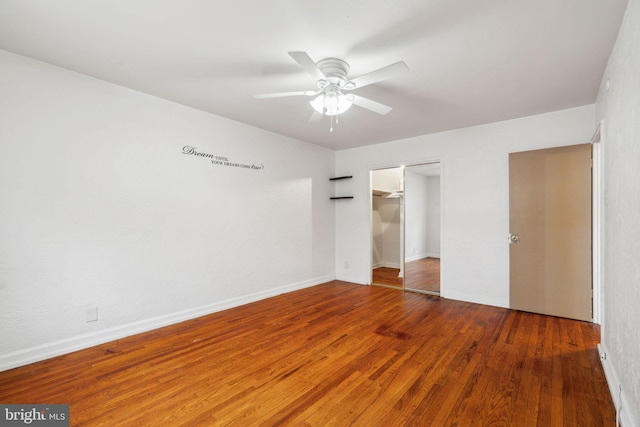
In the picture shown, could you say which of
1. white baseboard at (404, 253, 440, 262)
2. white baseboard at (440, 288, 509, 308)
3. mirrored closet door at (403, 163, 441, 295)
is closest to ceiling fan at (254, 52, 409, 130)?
white baseboard at (440, 288, 509, 308)

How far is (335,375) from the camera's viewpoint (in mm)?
2293

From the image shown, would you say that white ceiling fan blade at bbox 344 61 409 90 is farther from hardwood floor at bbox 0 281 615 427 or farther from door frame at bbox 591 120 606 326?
door frame at bbox 591 120 606 326

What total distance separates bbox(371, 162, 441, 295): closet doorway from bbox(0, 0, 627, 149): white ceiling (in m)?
2.61

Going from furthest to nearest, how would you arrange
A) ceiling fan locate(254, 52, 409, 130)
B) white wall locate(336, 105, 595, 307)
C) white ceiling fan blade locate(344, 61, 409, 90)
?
white wall locate(336, 105, 595, 307), ceiling fan locate(254, 52, 409, 130), white ceiling fan blade locate(344, 61, 409, 90)

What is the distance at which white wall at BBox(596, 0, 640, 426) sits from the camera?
158 centimetres

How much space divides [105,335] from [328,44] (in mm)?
3389

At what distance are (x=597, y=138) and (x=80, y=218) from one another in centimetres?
545

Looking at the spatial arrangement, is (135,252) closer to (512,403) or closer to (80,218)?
(80,218)

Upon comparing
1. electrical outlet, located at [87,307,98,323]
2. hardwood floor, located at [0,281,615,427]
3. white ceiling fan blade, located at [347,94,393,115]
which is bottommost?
hardwood floor, located at [0,281,615,427]

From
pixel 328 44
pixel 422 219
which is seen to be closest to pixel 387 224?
pixel 422 219

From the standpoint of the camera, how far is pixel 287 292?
4734 millimetres

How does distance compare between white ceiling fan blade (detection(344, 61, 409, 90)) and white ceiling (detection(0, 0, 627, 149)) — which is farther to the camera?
white ceiling fan blade (detection(344, 61, 409, 90))

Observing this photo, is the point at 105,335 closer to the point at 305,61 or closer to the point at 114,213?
the point at 114,213

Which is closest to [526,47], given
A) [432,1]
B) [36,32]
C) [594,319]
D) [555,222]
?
[432,1]
